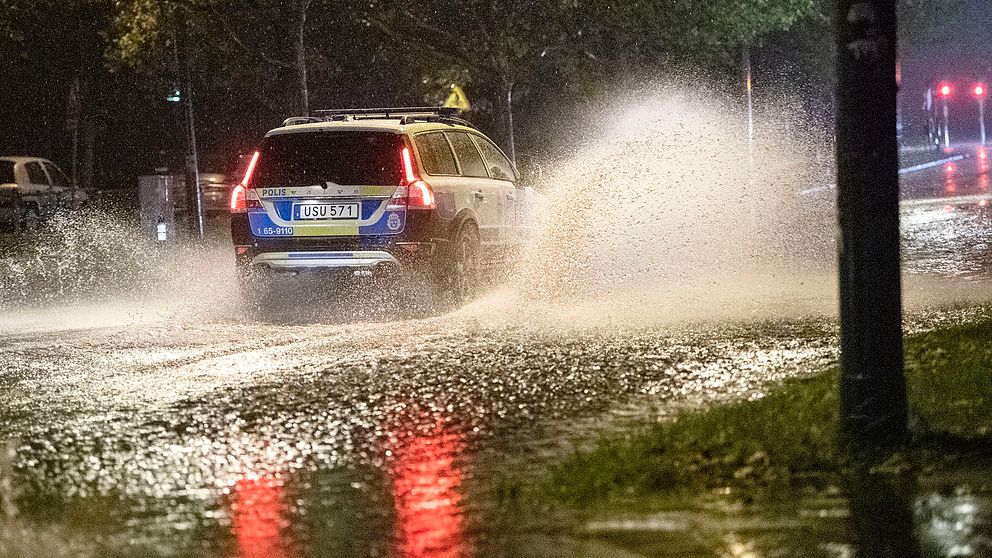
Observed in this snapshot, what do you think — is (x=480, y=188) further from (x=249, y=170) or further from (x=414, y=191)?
(x=249, y=170)

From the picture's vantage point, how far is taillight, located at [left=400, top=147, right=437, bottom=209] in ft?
43.4

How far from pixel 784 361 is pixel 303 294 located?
5218mm

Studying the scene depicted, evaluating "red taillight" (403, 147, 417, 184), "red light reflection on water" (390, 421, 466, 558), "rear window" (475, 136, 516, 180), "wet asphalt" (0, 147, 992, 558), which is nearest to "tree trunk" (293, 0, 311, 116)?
"rear window" (475, 136, 516, 180)

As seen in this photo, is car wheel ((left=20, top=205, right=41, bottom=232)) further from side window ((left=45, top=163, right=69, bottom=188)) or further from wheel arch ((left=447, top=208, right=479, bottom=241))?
wheel arch ((left=447, top=208, right=479, bottom=241))

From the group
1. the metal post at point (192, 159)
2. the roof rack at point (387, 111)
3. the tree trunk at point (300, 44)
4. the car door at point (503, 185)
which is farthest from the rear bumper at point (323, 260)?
the tree trunk at point (300, 44)

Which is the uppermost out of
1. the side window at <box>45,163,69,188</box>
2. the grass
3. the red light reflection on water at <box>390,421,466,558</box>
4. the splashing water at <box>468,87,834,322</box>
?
the side window at <box>45,163,69,188</box>

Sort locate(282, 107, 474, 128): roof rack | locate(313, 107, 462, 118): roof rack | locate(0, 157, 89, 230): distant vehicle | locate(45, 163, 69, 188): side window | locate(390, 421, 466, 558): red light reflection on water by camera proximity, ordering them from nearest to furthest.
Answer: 1. locate(390, 421, 466, 558): red light reflection on water
2. locate(282, 107, 474, 128): roof rack
3. locate(313, 107, 462, 118): roof rack
4. locate(0, 157, 89, 230): distant vehicle
5. locate(45, 163, 69, 188): side window

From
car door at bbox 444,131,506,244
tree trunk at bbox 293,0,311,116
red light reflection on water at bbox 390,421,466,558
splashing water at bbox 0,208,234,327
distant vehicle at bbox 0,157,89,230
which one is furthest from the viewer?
distant vehicle at bbox 0,157,89,230

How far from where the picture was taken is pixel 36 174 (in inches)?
1239

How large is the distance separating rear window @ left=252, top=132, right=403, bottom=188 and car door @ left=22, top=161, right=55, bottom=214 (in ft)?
60.4

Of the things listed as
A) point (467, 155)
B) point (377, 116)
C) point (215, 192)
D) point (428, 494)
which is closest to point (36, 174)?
point (215, 192)

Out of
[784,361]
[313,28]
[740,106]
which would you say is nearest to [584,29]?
[313,28]

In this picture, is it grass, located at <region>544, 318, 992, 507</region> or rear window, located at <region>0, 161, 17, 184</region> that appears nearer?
grass, located at <region>544, 318, 992, 507</region>

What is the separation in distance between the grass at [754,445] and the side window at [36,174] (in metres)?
25.4
